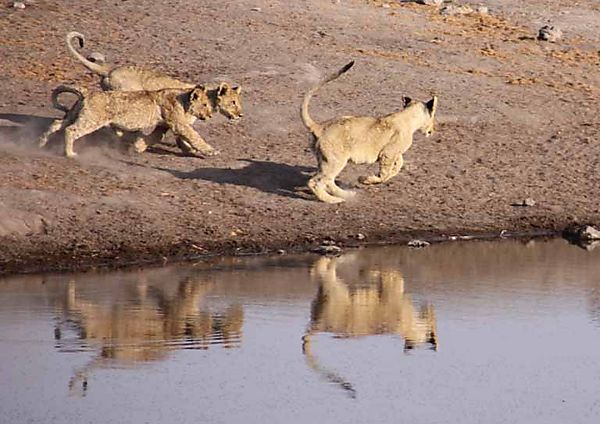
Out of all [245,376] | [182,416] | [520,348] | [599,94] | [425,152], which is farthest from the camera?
[599,94]

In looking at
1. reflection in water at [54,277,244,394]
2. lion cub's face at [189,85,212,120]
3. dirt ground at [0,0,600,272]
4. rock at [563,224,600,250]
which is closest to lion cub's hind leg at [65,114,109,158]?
dirt ground at [0,0,600,272]

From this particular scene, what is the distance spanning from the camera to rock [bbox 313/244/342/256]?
14.0 metres

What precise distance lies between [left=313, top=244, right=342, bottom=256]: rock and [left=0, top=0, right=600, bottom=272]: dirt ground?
143mm

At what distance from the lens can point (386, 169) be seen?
15320 mm

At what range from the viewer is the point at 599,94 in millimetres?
19203

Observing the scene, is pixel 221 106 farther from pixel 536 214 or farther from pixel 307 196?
pixel 536 214

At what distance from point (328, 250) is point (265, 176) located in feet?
5.66

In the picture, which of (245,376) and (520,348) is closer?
(245,376)

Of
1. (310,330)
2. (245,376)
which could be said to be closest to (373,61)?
(310,330)

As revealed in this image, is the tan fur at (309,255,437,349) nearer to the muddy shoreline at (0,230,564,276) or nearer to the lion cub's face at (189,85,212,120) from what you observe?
the muddy shoreline at (0,230,564,276)

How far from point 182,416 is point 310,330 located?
7.44 ft

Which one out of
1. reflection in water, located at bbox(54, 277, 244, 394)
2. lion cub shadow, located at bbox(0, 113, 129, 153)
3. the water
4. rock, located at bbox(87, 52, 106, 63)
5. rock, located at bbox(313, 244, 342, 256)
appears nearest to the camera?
the water

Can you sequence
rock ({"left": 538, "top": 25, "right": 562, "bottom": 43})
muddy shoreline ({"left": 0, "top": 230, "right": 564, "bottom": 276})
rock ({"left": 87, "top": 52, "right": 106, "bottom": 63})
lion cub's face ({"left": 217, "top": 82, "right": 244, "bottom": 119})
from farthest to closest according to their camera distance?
rock ({"left": 538, "top": 25, "right": 562, "bottom": 43})
rock ({"left": 87, "top": 52, "right": 106, "bottom": 63})
lion cub's face ({"left": 217, "top": 82, "right": 244, "bottom": 119})
muddy shoreline ({"left": 0, "top": 230, "right": 564, "bottom": 276})

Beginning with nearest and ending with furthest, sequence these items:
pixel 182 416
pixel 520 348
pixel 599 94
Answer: pixel 182 416, pixel 520 348, pixel 599 94
